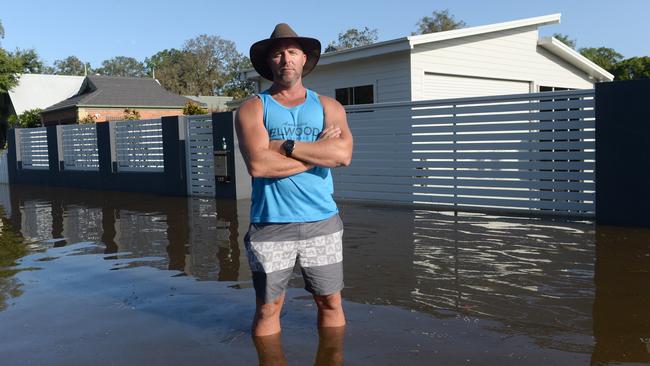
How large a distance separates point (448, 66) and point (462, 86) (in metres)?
0.89

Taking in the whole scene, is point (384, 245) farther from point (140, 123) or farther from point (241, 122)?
point (140, 123)

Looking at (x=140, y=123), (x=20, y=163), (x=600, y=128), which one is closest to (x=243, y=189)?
(x=140, y=123)

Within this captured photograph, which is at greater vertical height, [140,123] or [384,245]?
[140,123]

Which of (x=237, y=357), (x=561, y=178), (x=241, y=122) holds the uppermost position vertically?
(x=241, y=122)

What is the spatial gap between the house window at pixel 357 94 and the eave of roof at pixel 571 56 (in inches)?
238

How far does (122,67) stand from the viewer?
345ft

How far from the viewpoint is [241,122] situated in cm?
324

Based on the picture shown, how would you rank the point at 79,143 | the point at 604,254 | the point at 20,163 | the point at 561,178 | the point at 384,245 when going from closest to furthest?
the point at 604,254 < the point at 384,245 < the point at 561,178 < the point at 79,143 < the point at 20,163

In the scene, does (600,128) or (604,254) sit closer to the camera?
(604,254)

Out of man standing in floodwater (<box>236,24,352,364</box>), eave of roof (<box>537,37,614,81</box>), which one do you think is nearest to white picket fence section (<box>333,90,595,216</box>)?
man standing in floodwater (<box>236,24,352,364</box>)

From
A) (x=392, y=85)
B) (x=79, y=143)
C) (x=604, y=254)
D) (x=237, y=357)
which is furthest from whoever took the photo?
(x=79, y=143)

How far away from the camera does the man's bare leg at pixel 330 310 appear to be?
Result: 11.7 feet

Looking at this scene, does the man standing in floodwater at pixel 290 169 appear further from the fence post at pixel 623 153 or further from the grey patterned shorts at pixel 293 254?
the fence post at pixel 623 153

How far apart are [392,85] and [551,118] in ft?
20.1
